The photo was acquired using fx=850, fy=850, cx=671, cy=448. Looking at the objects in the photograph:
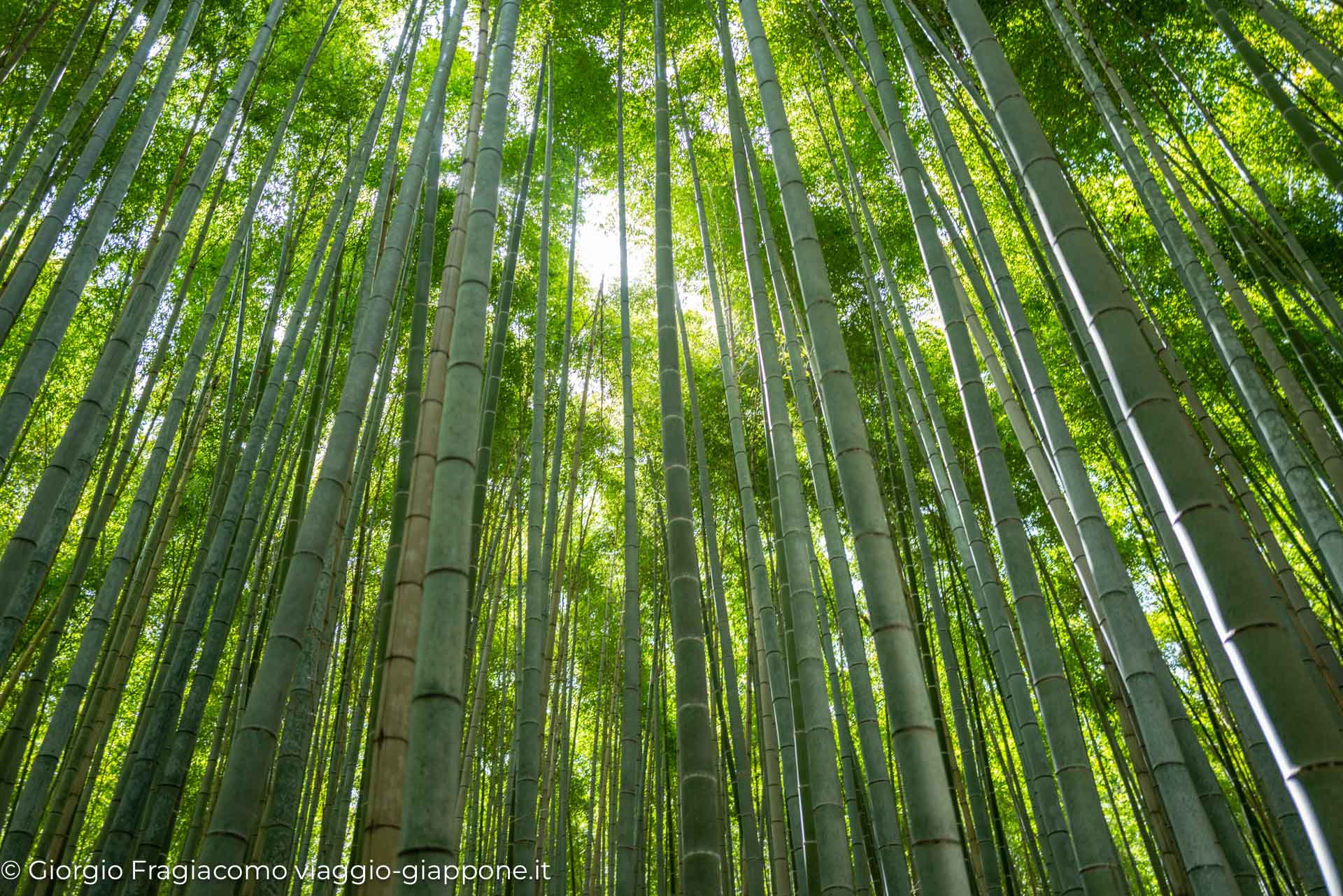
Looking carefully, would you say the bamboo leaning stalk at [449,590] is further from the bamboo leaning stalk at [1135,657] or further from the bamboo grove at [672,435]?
the bamboo leaning stalk at [1135,657]

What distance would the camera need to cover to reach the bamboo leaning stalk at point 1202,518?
2.77 ft

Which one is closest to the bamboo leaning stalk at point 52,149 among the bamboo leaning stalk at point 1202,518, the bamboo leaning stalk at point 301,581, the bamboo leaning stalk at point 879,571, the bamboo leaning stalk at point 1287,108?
the bamboo leaning stalk at point 301,581

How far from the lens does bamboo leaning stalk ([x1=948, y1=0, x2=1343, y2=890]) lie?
2.77ft

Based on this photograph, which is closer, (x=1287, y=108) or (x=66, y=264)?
(x=66, y=264)

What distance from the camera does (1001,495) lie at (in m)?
2.03

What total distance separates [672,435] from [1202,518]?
1.24m

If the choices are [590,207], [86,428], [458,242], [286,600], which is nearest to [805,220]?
[458,242]

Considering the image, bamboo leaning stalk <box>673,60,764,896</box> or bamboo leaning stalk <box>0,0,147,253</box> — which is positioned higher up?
bamboo leaning stalk <box>0,0,147,253</box>

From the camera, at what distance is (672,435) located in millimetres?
2072

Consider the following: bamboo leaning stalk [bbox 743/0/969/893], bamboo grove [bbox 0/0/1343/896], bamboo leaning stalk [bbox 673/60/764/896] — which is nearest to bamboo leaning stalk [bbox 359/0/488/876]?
bamboo grove [bbox 0/0/1343/896]

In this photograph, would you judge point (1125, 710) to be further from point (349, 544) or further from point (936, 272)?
point (349, 544)

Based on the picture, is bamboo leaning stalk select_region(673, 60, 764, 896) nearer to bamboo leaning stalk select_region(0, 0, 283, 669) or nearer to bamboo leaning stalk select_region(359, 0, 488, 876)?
bamboo leaning stalk select_region(359, 0, 488, 876)

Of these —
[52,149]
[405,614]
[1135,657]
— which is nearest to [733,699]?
[1135,657]

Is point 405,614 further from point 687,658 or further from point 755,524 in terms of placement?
point 755,524
